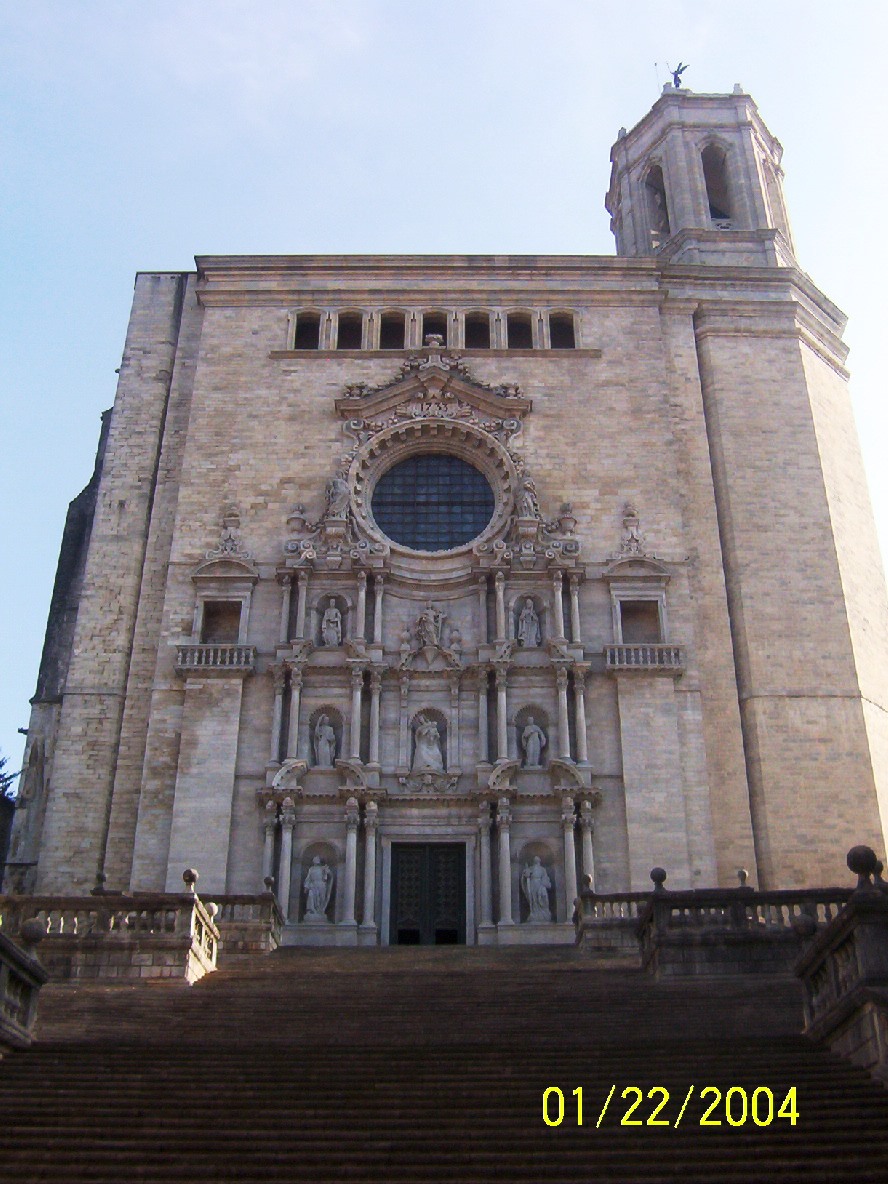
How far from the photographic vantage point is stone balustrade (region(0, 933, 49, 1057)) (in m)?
10.8

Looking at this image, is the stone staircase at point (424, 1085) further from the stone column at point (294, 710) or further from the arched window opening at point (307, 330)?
the arched window opening at point (307, 330)

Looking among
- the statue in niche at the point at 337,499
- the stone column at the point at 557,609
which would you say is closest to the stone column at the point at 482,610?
the stone column at the point at 557,609

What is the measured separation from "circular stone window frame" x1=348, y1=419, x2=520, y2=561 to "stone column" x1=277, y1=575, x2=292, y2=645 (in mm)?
1866

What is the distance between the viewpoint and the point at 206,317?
2717 cm

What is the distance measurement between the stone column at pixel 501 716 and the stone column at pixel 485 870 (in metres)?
0.99

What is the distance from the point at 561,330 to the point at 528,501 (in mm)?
5304

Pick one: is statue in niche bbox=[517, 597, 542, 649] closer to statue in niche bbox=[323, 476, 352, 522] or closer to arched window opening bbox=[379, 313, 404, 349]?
statue in niche bbox=[323, 476, 352, 522]

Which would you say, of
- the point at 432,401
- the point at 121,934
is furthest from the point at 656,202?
the point at 121,934

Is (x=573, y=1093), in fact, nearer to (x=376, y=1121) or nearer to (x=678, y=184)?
(x=376, y=1121)

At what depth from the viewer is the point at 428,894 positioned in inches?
844

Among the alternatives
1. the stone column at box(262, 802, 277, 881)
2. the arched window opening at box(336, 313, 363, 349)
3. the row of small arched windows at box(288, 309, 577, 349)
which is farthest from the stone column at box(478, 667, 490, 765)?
the arched window opening at box(336, 313, 363, 349)

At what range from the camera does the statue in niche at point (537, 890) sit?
2078 centimetres

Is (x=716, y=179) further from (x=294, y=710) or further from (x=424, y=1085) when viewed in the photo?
(x=424, y=1085)

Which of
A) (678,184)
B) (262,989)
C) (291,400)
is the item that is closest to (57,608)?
(291,400)
